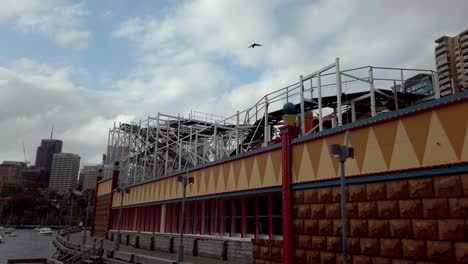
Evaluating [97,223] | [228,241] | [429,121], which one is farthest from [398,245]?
[97,223]

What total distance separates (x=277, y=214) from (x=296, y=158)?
3.47 metres

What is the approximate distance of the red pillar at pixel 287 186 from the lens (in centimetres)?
1647

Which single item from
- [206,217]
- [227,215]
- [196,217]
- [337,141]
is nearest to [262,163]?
[337,141]

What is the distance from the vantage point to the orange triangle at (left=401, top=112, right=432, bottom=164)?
1210 centimetres

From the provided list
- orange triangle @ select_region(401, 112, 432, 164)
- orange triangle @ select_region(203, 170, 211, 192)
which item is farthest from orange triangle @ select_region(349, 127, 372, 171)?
orange triangle @ select_region(203, 170, 211, 192)

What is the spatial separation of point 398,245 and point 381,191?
1.82 meters

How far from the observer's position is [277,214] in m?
19.0

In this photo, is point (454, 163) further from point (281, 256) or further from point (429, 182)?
point (281, 256)

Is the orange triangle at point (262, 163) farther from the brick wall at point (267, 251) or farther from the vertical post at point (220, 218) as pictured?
the vertical post at point (220, 218)

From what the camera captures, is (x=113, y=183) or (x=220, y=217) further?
(x=113, y=183)

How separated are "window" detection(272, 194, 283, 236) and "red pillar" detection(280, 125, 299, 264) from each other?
1.73 m

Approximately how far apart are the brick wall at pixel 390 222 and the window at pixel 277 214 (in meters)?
2.15

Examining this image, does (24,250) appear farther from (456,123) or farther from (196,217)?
(456,123)

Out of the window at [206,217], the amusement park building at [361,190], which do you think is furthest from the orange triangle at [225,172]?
the window at [206,217]
